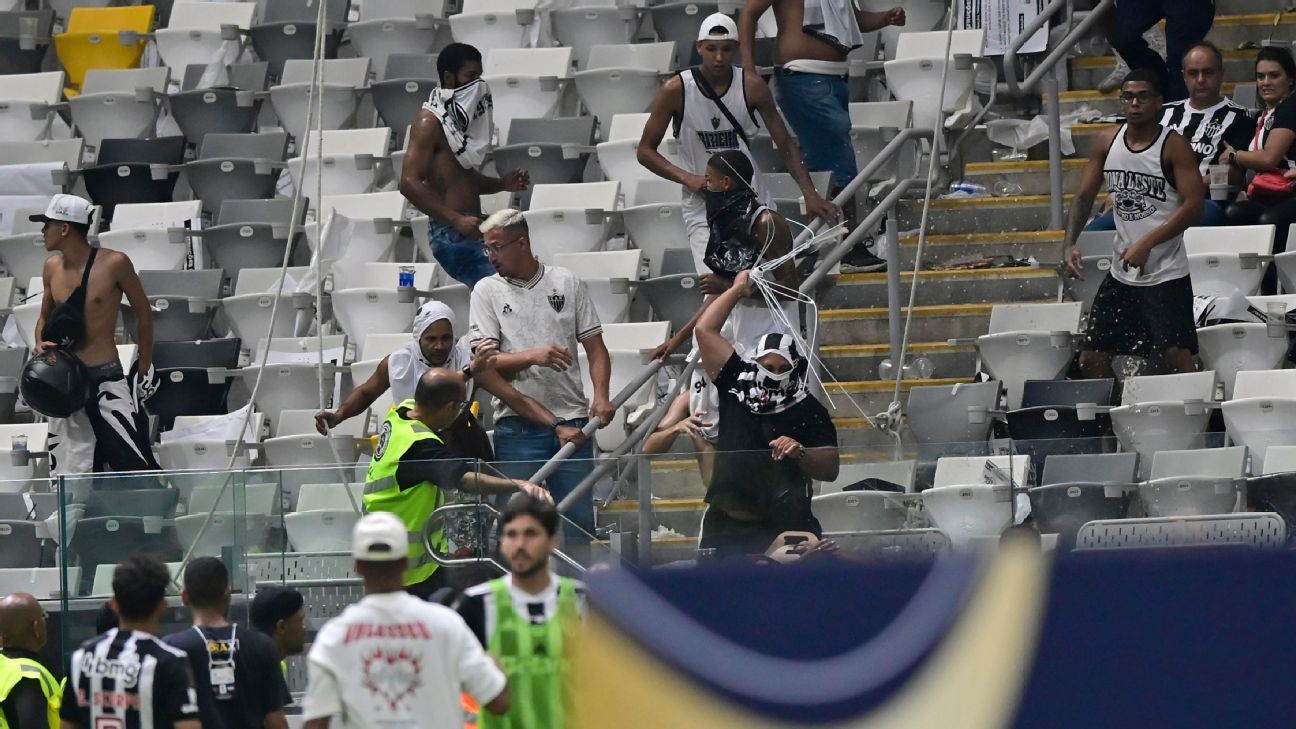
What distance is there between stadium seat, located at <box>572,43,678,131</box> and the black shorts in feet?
11.7

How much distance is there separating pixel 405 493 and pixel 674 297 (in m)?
3.26

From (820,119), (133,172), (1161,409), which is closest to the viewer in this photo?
(1161,409)

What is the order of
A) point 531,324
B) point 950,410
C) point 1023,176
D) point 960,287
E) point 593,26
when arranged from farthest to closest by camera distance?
point 593,26, point 1023,176, point 960,287, point 950,410, point 531,324

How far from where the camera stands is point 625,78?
12.6 m

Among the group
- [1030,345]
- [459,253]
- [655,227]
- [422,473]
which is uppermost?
[655,227]

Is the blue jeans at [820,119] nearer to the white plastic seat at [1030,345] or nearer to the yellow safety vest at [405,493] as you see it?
the white plastic seat at [1030,345]

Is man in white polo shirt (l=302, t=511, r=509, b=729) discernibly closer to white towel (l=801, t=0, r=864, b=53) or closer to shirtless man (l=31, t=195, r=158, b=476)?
shirtless man (l=31, t=195, r=158, b=476)

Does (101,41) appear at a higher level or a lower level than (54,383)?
higher

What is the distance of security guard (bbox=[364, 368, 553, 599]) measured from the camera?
311 inches

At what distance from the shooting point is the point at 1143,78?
962 centimetres

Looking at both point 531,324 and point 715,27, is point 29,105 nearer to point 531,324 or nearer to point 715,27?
point 715,27

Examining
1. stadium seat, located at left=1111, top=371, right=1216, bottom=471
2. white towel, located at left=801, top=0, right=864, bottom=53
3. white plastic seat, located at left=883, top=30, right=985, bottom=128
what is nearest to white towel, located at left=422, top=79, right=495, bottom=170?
white towel, located at left=801, top=0, right=864, bottom=53

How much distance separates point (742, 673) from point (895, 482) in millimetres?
3249

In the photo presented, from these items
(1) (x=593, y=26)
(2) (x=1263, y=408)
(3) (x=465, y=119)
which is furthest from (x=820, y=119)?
(1) (x=593, y=26)
